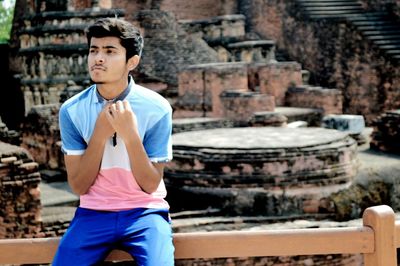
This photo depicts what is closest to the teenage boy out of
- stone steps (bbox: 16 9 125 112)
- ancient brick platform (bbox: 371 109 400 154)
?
ancient brick platform (bbox: 371 109 400 154)

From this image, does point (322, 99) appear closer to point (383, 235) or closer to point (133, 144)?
point (383, 235)

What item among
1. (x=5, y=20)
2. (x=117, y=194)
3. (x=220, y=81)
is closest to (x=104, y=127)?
(x=117, y=194)

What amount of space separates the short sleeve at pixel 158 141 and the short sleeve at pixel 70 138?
267mm

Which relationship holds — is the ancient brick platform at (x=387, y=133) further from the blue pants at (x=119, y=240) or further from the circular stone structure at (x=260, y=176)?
the blue pants at (x=119, y=240)

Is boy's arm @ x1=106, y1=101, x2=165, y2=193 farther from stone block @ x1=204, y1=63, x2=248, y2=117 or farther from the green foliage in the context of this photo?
Answer: the green foliage

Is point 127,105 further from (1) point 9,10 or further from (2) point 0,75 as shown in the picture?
(1) point 9,10

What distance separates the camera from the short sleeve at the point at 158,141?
3145 mm

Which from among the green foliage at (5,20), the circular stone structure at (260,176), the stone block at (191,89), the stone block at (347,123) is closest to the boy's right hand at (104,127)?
the circular stone structure at (260,176)

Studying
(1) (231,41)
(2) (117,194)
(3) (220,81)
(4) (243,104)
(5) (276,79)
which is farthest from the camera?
(1) (231,41)

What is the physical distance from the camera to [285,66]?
15148 millimetres

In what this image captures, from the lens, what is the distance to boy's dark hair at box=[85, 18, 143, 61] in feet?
10.4

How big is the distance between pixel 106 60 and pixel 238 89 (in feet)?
35.3

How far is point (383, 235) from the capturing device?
328 centimetres

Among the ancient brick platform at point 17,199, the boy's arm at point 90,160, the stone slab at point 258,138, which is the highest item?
the boy's arm at point 90,160
